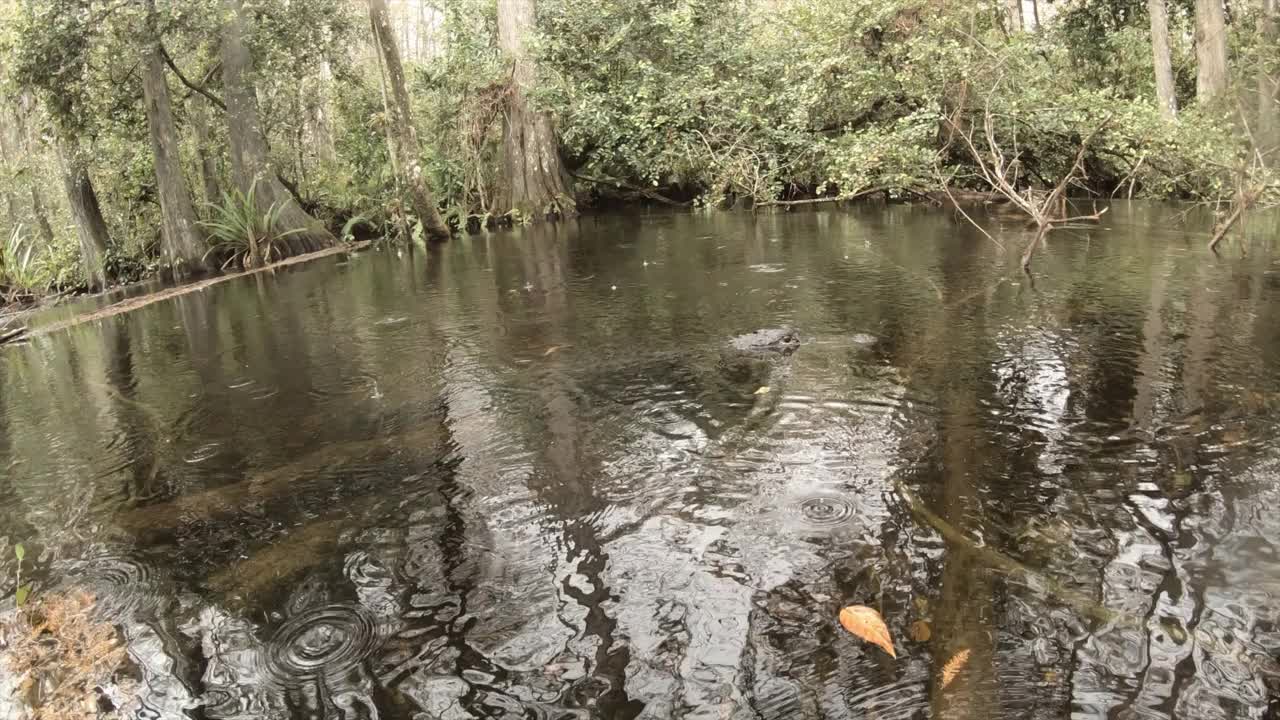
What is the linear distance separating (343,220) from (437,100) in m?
3.43

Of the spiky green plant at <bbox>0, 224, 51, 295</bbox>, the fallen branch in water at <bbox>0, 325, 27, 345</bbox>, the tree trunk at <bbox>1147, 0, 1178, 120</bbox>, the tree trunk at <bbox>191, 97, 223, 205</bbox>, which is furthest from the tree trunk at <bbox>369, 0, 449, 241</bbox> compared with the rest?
the tree trunk at <bbox>1147, 0, 1178, 120</bbox>

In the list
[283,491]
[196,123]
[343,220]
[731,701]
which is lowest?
[731,701]

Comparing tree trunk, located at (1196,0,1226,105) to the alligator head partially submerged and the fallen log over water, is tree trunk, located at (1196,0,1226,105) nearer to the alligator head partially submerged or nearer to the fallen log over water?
the alligator head partially submerged

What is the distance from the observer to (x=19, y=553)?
3430 mm

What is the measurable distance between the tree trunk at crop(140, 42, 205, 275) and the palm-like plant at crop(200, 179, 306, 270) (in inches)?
10.8

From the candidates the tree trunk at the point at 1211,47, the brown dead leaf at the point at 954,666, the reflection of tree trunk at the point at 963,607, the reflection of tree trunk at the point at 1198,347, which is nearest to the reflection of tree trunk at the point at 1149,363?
the reflection of tree trunk at the point at 1198,347

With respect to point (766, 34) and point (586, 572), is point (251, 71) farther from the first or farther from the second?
point (586, 572)

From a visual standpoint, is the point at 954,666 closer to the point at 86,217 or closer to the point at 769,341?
the point at 769,341

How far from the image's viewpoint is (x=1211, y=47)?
15617 mm

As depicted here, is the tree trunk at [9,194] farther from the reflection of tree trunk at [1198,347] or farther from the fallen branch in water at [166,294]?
the reflection of tree trunk at [1198,347]

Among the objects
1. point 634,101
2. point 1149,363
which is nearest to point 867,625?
point 1149,363

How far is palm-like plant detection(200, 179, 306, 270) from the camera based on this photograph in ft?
46.4

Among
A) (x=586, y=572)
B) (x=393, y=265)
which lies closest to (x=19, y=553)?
(x=586, y=572)

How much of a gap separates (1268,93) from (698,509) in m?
14.6
